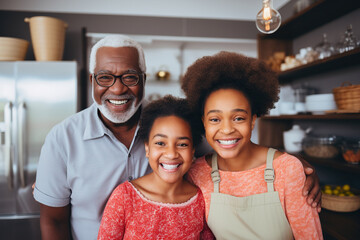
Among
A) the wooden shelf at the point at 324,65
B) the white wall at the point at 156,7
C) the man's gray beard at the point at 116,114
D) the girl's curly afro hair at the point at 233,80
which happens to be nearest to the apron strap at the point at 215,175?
the girl's curly afro hair at the point at 233,80

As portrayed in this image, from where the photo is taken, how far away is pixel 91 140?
52.5 inches

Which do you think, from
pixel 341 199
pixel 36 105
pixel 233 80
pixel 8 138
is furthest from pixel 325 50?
pixel 8 138

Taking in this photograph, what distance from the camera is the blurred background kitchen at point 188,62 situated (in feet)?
6.88

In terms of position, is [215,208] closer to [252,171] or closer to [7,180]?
[252,171]

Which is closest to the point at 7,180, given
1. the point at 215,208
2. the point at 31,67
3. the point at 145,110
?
the point at 31,67

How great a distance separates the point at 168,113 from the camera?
1.21 m

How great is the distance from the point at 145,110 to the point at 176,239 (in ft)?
2.01

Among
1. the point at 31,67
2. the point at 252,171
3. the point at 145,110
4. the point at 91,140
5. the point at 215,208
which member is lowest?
the point at 215,208

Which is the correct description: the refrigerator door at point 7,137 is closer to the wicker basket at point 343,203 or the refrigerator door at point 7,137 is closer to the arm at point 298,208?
the arm at point 298,208

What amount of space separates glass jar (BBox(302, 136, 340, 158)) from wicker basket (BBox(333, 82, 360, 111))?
397 millimetres

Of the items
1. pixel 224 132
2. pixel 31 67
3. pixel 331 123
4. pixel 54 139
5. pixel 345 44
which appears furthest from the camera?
pixel 31 67

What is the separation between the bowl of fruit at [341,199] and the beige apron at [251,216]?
1155 mm

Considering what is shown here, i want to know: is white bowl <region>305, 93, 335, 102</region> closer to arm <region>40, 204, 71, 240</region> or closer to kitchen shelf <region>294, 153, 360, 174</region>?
kitchen shelf <region>294, 153, 360, 174</region>

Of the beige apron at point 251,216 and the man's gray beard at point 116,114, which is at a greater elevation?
the man's gray beard at point 116,114
